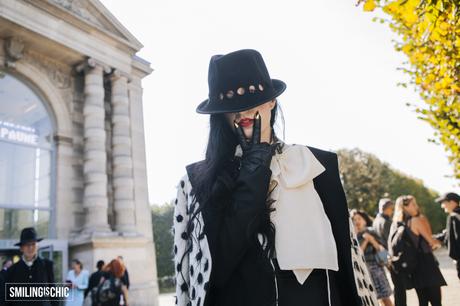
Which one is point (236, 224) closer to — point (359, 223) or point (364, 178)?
point (359, 223)

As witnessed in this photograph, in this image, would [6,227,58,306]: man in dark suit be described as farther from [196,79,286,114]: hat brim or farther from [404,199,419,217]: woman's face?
[404,199,419,217]: woman's face

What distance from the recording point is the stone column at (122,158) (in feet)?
44.7

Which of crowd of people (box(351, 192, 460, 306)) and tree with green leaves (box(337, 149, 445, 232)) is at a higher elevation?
tree with green leaves (box(337, 149, 445, 232))

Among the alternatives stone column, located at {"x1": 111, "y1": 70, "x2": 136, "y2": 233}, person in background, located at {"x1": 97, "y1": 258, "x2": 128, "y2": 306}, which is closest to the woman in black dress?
person in background, located at {"x1": 97, "y1": 258, "x2": 128, "y2": 306}

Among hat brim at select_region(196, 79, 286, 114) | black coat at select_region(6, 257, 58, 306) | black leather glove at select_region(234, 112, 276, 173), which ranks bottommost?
black coat at select_region(6, 257, 58, 306)

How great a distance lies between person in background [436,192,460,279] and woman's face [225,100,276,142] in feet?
19.0

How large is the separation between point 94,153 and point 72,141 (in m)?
1.14

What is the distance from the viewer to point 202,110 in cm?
215

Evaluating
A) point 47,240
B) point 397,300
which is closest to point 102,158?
point 47,240

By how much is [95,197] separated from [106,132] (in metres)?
3.16

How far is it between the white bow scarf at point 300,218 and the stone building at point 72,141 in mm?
10965

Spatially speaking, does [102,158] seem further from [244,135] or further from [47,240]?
[244,135]

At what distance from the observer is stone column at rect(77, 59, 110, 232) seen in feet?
41.1

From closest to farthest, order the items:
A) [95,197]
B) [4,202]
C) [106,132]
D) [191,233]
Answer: [191,233]
[4,202]
[95,197]
[106,132]
